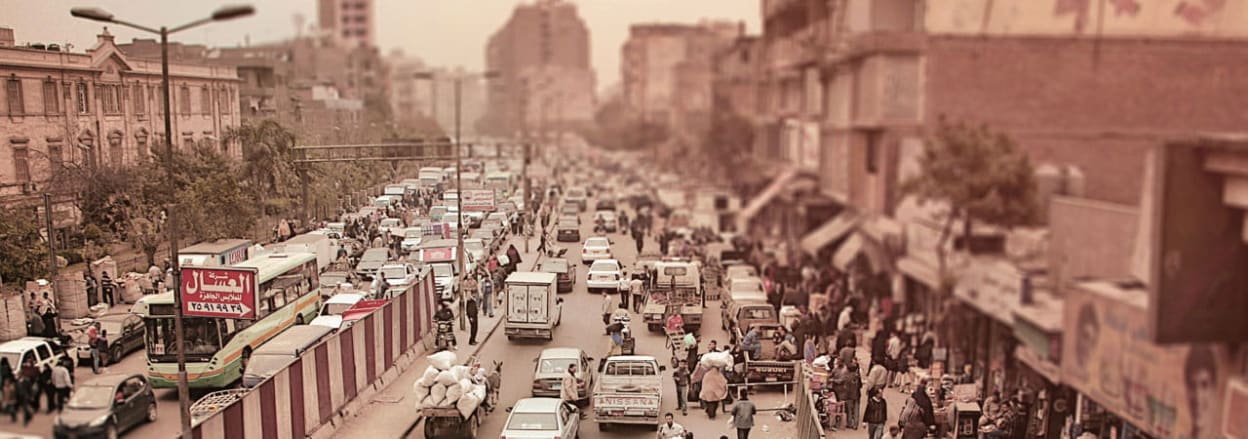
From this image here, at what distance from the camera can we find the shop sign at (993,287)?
1321cm

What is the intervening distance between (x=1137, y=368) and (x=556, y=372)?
925 cm

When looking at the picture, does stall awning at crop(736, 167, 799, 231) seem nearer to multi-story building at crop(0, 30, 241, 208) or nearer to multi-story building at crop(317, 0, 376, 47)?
multi-story building at crop(0, 30, 241, 208)

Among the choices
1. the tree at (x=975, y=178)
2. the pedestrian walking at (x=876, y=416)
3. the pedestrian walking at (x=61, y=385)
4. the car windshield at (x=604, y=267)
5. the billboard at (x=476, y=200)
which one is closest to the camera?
the pedestrian walking at (x=61, y=385)

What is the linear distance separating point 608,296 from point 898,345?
745cm

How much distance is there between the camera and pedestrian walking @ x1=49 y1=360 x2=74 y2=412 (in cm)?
1249

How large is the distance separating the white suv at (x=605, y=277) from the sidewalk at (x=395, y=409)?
2.63 meters

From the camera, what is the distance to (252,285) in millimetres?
17234

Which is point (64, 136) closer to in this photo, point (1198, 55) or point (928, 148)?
point (928, 148)

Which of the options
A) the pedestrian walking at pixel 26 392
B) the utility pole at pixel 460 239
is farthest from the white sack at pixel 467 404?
the utility pole at pixel 460 239

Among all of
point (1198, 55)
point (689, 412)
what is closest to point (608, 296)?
point (689, 412)

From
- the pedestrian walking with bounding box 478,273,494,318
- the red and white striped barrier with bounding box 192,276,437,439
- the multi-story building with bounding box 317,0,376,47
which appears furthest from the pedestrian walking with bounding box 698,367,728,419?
the multi-story building with bounding box 317,0,376,47

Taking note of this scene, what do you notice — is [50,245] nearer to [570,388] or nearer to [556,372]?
[556,372]

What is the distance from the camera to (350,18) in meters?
129

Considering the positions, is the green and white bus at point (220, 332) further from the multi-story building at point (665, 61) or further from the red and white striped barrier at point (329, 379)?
the multi-story building at point (665, 61)
